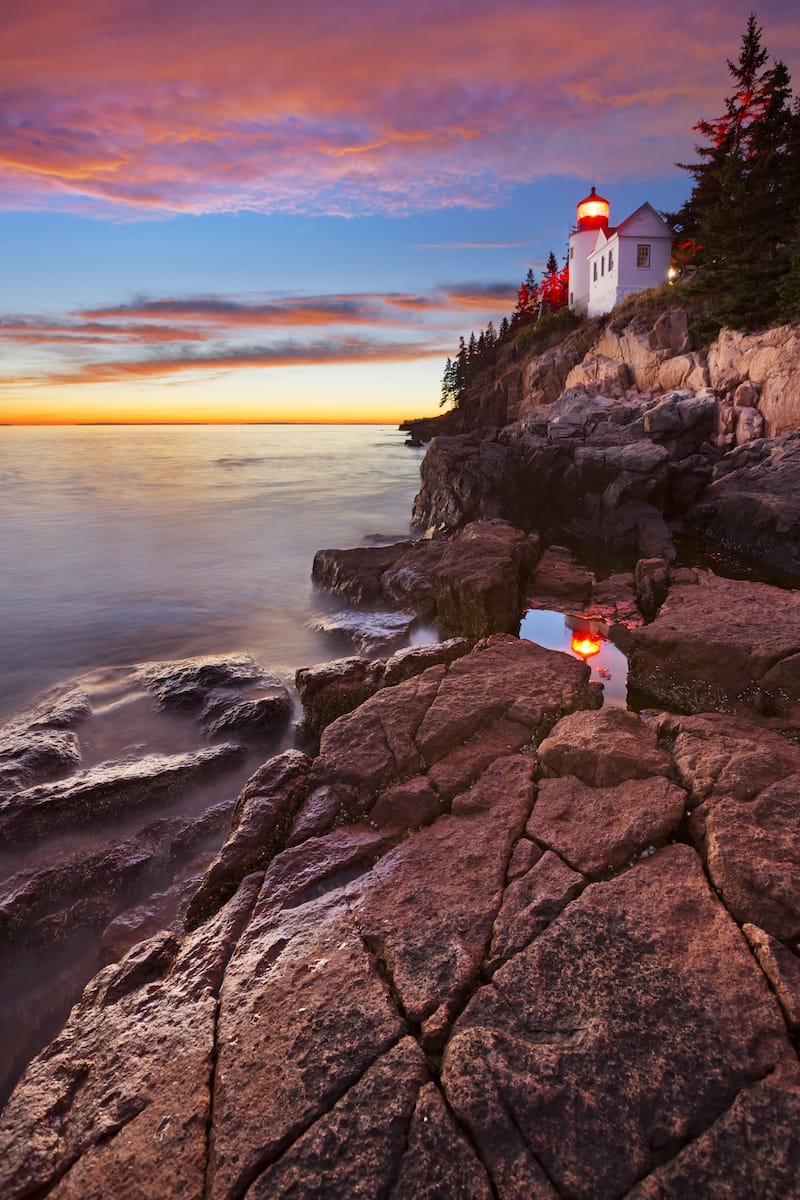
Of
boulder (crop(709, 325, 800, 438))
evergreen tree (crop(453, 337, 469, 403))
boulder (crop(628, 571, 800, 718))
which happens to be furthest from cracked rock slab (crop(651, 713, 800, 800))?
evergreen tree (crop(453, 337, 469, 403))

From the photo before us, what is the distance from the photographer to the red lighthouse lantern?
4772 cm

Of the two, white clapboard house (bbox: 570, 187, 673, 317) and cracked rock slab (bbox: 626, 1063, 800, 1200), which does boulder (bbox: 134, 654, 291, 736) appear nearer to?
cracked rock slab (bbox: 626, 1063, 800, 1200)

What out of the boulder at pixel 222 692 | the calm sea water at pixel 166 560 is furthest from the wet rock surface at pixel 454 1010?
the calm sea water at pixel 166 560

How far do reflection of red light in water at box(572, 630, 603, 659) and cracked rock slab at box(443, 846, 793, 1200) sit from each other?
6720 millimetres

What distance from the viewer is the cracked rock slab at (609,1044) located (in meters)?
2.20

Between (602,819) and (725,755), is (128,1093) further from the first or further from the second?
(725,755)

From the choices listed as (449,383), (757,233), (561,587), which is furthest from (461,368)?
(561,587)

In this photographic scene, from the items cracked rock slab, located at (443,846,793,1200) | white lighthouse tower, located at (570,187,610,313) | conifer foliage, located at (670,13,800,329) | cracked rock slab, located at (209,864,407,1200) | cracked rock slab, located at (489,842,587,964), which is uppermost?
white lighthouse tower, located at (570,187,610,313)

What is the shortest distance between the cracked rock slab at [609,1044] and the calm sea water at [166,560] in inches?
316

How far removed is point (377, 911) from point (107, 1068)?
1.58 m

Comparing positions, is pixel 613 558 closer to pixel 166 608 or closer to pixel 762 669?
pixel 762 669

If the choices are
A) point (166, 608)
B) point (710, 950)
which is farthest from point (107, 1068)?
point (166, 608)

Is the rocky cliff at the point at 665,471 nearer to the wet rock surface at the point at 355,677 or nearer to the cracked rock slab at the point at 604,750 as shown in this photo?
the wet rock surface at the point at 355,677

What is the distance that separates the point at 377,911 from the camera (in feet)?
11.1
